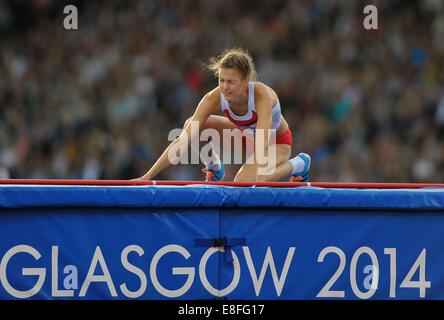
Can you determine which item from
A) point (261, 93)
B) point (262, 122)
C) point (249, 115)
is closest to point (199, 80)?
point (249, 115)

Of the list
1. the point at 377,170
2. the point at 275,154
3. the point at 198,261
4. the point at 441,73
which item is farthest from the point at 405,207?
the point at 441,73

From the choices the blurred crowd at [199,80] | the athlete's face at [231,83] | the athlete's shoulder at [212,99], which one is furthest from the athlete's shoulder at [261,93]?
the blurred crowd at [199,80]

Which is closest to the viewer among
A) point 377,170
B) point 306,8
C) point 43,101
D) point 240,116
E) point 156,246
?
point 156,246

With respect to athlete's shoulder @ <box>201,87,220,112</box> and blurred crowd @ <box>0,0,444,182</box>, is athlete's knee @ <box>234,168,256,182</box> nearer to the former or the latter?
athlete's shoulder @ <box>201,87,220,112</box>

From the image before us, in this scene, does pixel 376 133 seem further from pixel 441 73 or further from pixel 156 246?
A: pixel 156 246

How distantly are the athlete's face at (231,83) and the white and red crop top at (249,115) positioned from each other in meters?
0.16

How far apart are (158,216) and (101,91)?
5.68 m

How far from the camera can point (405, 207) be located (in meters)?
4.84

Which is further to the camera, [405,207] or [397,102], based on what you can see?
[397,102]

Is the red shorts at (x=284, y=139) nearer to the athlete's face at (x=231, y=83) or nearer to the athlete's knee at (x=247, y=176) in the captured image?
the athlete's knee at (x=247, y=176)

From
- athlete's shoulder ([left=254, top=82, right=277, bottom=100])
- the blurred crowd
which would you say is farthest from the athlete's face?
the blurred crowd

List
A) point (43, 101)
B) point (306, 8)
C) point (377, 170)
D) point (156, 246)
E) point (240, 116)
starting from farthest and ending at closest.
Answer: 1. point (306, 8)
2. point (43, 101)
3. point (377, 170)
4. point (240, 116)
5. point (156, 246)

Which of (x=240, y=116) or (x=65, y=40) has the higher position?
(x=65, y=40)

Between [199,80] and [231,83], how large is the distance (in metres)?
4.69
